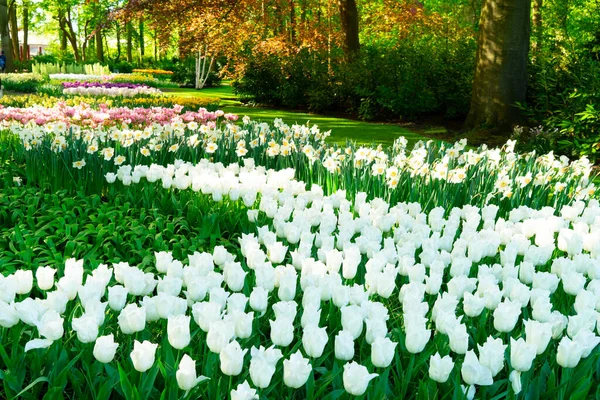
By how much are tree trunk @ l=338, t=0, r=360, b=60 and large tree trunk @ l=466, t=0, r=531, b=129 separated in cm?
633

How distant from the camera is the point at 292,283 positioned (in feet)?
7.58

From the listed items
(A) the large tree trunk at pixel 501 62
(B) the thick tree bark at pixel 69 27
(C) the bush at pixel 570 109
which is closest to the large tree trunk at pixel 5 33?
(B) the thick tree bark at pixel 69 27

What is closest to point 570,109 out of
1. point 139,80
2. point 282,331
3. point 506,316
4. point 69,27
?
point 506,316

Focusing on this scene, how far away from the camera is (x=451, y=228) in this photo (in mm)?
3189

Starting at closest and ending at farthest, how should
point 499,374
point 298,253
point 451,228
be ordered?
point 499,374
point 298,253
point 451,228

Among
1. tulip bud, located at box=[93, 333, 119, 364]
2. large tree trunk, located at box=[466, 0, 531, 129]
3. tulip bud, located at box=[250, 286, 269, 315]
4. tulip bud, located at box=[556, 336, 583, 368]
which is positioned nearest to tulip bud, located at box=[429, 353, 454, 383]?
tulip bud, located at box=[556, 336, 583, 368]

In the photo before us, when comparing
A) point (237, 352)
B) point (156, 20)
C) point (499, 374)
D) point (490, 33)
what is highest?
point (156, 20)

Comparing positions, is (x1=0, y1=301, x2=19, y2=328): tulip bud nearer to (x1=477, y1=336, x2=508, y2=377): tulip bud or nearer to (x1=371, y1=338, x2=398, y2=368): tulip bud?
(x1=371, y1=338, x2=398, y2=368): tulip bud

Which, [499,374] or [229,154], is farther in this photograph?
[229,154]

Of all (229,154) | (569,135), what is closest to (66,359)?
(229,154)

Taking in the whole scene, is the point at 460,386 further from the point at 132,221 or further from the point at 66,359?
the point at 132,221

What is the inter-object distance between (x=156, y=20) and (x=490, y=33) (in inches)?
343

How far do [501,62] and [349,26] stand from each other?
7.16 metres

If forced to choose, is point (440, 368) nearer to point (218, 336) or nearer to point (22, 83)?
point (218, 336)
